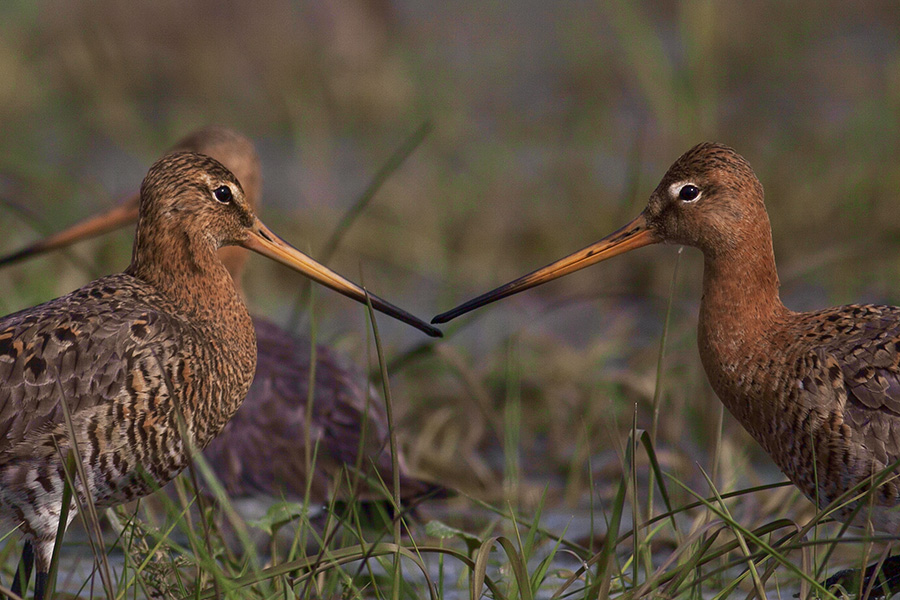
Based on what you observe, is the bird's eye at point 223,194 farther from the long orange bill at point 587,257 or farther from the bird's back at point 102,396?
the long orange bill at point 587,257

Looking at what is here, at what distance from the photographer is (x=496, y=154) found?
27.0 feet

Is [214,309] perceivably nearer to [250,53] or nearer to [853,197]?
[853,197]

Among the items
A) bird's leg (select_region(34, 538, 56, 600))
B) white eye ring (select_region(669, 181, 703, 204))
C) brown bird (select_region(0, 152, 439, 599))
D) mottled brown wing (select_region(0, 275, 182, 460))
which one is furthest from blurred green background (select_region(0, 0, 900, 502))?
bird's leg (select_region(34, 538, 56, 600))

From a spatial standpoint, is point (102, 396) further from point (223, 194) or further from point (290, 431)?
point (290, 431)

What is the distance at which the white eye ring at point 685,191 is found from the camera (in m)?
3.79

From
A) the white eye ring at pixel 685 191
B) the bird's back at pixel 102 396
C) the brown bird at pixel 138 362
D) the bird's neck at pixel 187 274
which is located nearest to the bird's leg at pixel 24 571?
the brown bird at pixel 138 362

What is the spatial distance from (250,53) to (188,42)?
534 millimetres

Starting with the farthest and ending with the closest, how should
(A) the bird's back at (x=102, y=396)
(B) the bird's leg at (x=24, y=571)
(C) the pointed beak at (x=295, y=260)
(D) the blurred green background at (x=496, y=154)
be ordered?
(D) the blurred green background at (x=496, y=154) < (C) the pointed beak at (x=295, y=260) < (B) the bird's leg at (x=24, y=571) < (A) the bird's back at (x=102, y=396)

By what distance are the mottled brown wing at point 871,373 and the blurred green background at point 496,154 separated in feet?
2.42

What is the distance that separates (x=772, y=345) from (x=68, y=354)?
1.84 meters

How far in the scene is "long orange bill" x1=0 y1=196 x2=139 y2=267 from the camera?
17.2 ft

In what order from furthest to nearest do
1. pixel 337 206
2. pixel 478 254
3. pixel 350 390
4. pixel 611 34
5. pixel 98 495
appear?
pixel 611 34
pixel 337 206
pixel 478 254
pixel 350 390
pixel 98 495

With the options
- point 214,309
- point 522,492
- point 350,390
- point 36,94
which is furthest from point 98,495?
point 36,94

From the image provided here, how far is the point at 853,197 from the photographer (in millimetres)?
6742
